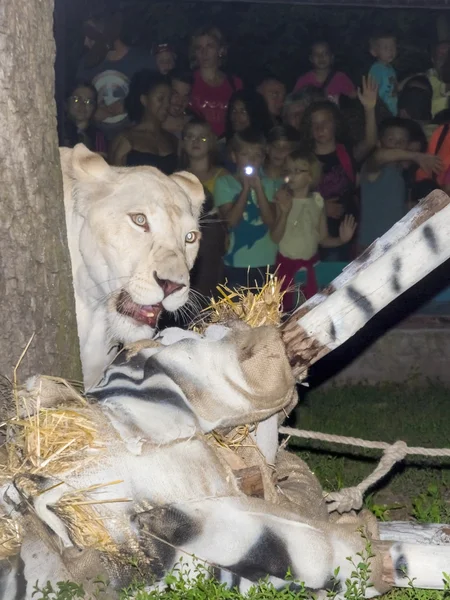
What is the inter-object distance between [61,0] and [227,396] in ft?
17.6

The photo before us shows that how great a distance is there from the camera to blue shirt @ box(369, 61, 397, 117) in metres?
8.07

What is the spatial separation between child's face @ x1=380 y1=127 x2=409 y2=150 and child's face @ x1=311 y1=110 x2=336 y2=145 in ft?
1.47

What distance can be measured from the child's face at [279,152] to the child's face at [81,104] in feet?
5.05

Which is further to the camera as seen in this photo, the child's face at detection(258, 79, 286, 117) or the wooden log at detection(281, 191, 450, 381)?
the child's face at detection(258, 79, 286, 117)

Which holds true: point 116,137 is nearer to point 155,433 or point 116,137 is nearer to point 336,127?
point 336,127

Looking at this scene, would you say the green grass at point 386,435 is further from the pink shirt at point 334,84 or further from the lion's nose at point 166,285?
the pink shirt at point 334,84

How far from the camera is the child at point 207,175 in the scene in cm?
788

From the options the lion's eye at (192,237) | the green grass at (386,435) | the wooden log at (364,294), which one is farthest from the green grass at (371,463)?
the lion's eye at (192,237)

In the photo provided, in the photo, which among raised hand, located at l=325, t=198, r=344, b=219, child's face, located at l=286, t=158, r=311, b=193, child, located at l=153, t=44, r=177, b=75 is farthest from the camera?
raised hand, located at l=325, t=198, r=344, b=219

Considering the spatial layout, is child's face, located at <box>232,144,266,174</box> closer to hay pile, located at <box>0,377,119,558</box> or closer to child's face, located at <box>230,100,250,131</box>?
child's face, located at <box>230,100,250,131</box>

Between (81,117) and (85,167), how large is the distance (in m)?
3.63

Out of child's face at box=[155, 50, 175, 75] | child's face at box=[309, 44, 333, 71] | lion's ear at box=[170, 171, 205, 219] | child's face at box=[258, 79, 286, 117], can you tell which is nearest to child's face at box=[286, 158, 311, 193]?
child's face at box=[258, 79, 286, 117]

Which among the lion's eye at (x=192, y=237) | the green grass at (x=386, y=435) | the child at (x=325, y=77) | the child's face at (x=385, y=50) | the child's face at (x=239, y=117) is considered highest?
the child's face at (x=385, y=50)

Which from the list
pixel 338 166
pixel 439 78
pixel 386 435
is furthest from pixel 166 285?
pixel 439 78
